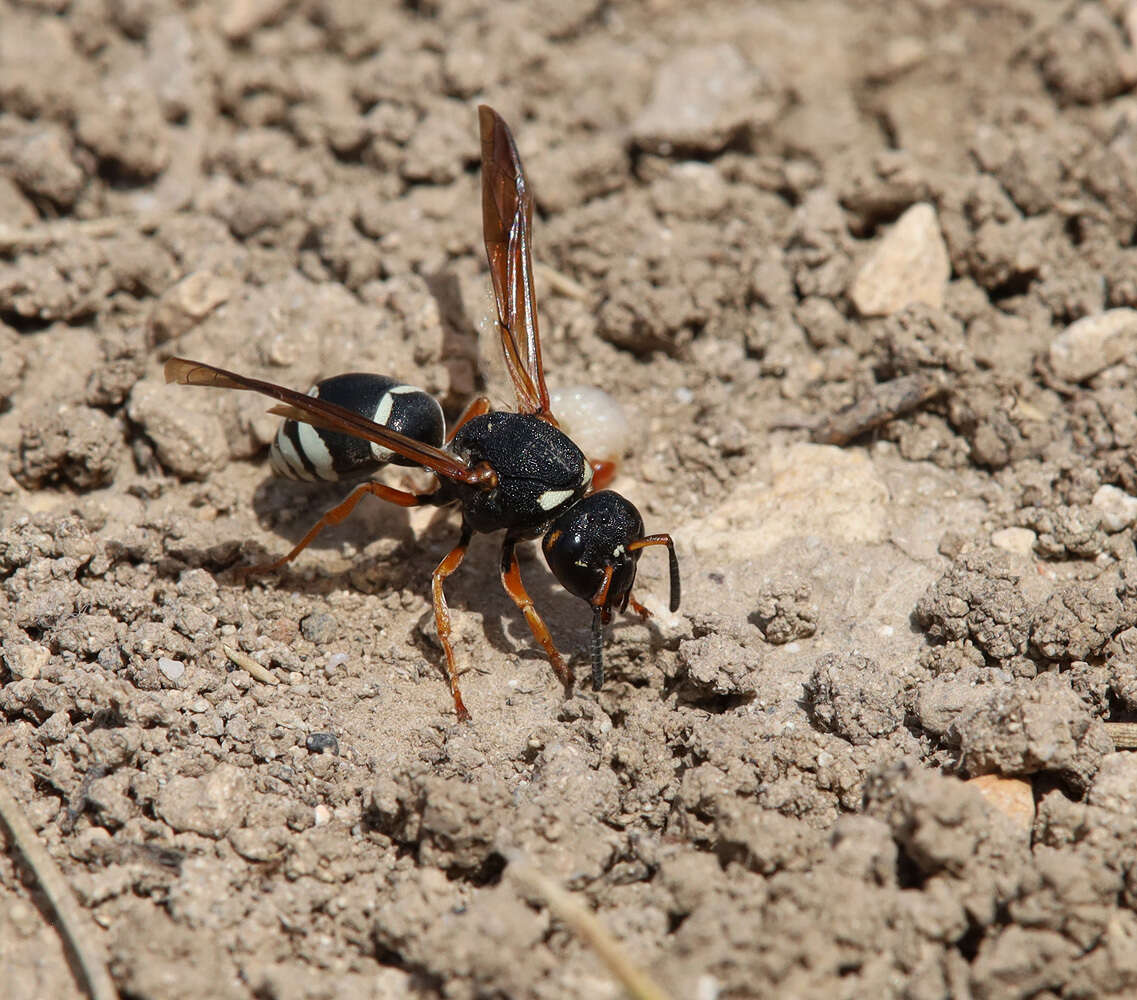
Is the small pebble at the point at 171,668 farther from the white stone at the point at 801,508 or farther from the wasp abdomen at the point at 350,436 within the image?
the white stone at the point at 801,508

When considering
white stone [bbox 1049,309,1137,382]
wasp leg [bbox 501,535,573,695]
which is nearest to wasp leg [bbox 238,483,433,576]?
wasp leg [bbox 501,535,573,695]

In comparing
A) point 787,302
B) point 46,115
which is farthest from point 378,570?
point 46,115

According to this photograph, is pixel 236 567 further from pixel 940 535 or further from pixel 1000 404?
pixel 1000 404

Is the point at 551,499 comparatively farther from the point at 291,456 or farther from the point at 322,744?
the point at 322,744

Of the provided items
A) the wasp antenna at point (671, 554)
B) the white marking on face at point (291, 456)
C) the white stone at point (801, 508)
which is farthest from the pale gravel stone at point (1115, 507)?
the white marking on face at point (291, 456)

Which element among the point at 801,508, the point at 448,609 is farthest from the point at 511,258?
the point at 801,508

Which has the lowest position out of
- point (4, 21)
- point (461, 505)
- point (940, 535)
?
point (461, 505)
